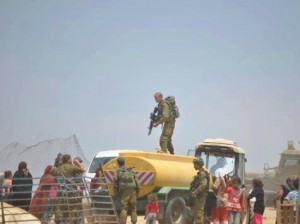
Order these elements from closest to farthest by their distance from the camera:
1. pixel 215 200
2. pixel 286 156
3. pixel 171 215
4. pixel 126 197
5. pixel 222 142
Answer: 1. pixel 126 197
2. pixel 171 215
3. pixel 215 200
4. pixel 222 142
5. pixel 286 156

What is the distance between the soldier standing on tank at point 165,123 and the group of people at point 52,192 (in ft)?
11.4

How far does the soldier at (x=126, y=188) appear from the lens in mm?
15336

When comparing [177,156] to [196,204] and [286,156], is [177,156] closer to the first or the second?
→ [196,204]

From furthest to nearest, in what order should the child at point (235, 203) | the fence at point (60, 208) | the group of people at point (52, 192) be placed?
the child at point (235, 203)
the group of people at point (52, 192)
the fence at point (60, 208)

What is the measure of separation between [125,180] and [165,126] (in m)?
3.81

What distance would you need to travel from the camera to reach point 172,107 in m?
18.8

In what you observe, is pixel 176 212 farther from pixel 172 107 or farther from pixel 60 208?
pixel 60 208

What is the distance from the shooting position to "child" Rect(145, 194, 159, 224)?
16219 mm

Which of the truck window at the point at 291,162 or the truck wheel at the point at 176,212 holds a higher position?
the truck window at the point at 291,162

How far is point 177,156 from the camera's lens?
17.8 metres

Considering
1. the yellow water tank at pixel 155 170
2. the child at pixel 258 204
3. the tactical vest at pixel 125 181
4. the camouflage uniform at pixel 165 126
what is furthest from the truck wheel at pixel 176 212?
the camouflage uniform at pixel 165 126

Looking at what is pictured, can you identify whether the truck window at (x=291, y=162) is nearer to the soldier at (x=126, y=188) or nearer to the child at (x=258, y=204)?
the child at (x=258, y=204)

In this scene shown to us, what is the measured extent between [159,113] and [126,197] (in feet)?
12.9

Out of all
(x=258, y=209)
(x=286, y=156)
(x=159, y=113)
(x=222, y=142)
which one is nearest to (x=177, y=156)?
(x=159, y=113)
